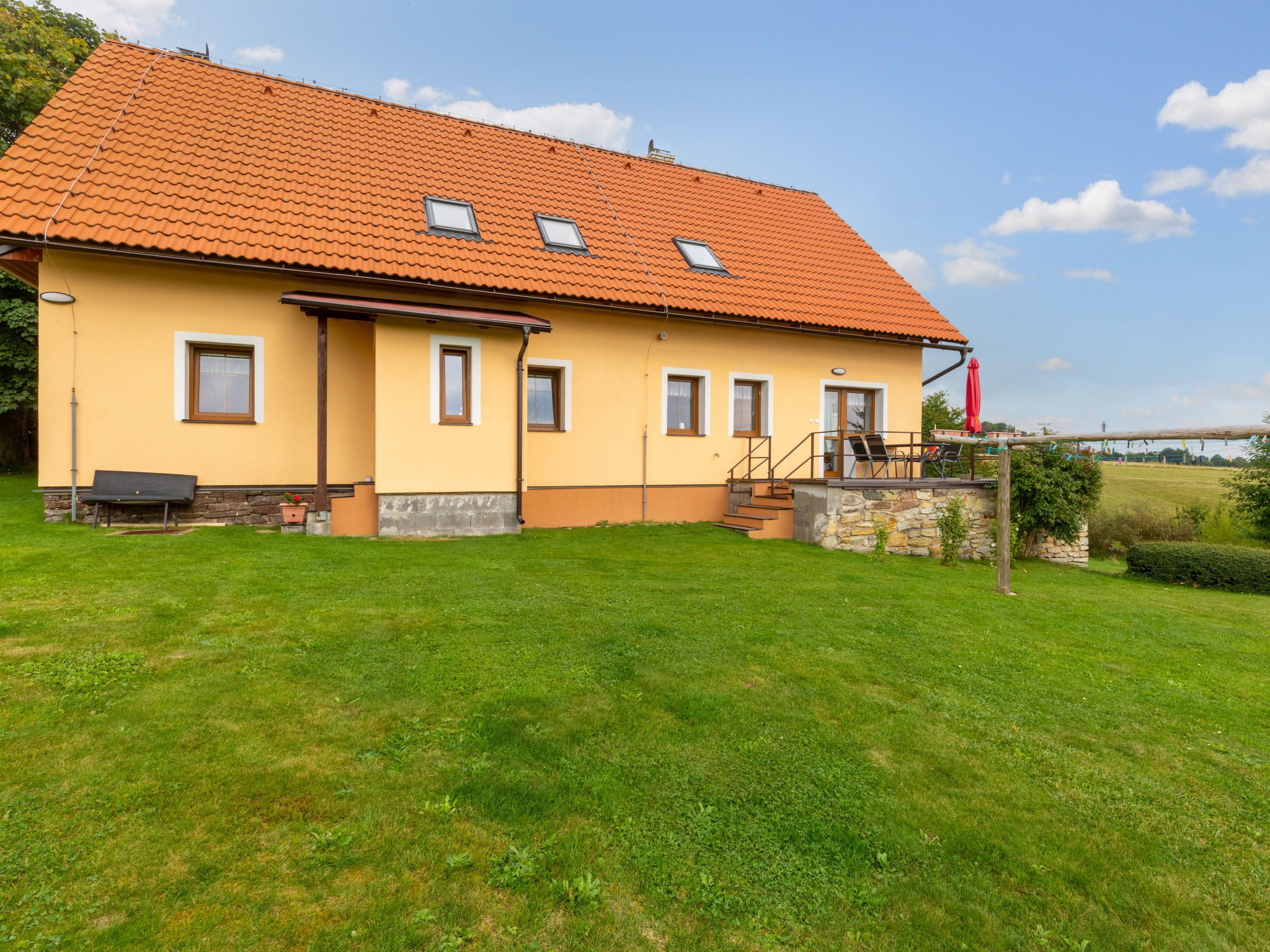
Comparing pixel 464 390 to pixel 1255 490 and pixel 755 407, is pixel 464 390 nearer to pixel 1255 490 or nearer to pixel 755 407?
pixel 755 407

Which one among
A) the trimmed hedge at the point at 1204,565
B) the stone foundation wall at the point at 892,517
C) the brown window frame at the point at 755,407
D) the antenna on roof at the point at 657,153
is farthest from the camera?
the antenna on roof at the point at 657,153

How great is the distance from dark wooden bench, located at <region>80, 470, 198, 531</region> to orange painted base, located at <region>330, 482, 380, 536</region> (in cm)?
186

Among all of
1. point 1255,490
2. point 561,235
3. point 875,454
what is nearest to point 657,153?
point 561,235

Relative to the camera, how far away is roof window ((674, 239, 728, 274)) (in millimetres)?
12641

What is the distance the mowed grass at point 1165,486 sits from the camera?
67.3 ft

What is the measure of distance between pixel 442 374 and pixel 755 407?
21.1 feet

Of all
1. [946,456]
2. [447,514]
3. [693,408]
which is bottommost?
[447,514]

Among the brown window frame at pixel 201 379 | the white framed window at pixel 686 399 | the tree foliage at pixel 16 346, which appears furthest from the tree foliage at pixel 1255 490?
the tree foliage at pixel 16 346

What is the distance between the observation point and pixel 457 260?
9938 mm

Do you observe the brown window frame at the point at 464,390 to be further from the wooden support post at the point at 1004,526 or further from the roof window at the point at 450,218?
the wooden support post at the point at 1004,526

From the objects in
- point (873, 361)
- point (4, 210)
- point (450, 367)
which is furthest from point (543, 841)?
point (873, 361)

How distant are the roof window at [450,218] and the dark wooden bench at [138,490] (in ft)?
17.9

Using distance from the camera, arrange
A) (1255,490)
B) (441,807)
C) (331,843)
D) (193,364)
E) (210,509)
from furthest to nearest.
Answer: (1255,490) < (193,364) < (210,509) < (441,807) < (331,843)

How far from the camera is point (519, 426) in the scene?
962cm
